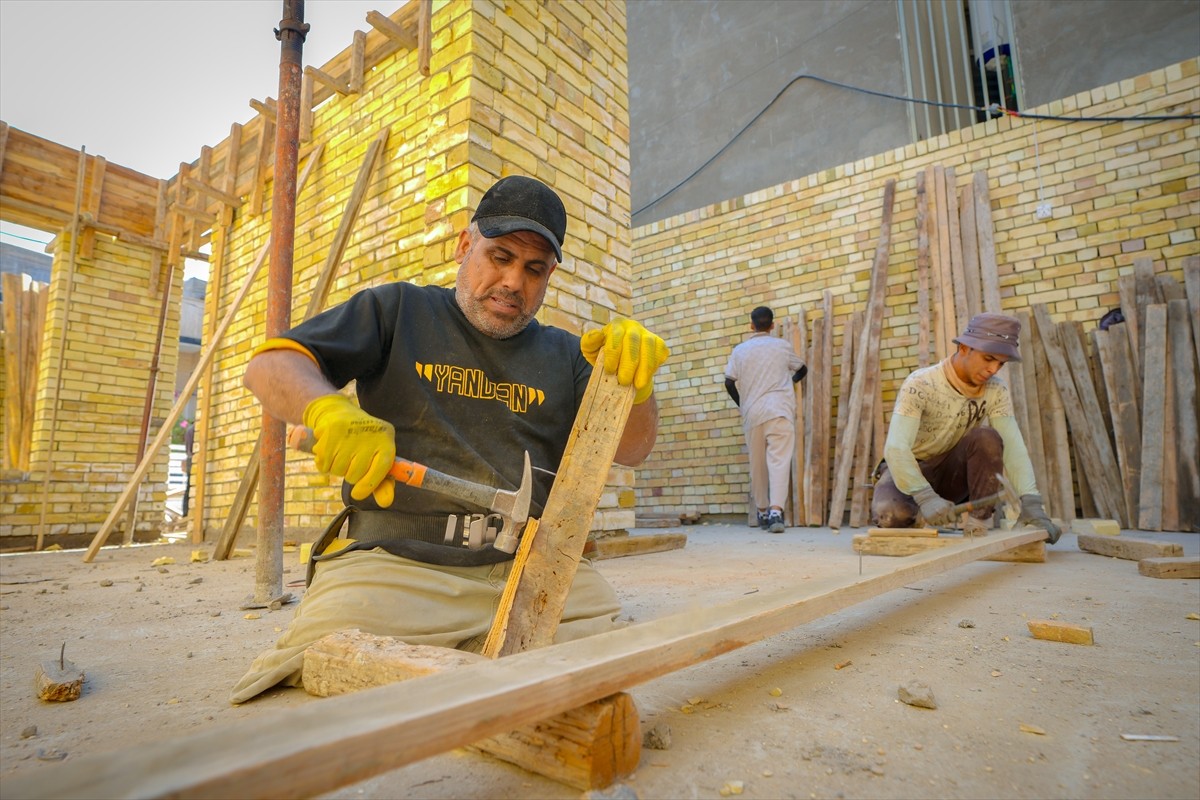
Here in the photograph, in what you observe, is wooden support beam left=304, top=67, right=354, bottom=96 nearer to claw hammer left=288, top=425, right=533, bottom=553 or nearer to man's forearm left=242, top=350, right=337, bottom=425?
man's forearm left=242, top=350, right=337, bottom=425

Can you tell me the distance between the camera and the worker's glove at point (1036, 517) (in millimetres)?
3123

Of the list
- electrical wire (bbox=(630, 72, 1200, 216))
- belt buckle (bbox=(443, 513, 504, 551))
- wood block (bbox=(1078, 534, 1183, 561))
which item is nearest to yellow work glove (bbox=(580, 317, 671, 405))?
belt buckle (bbox=(443, 513, 504, 551))

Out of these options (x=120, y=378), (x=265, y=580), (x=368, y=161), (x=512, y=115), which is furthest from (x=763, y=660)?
(x=120, y=378)

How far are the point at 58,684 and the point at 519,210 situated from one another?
1.44m

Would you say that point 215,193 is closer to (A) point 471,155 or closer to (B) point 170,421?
(B) point 170,421

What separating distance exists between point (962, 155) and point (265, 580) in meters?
6.57

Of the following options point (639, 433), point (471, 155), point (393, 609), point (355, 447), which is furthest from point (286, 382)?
point (471, 155)

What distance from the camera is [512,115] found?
3.38 metres

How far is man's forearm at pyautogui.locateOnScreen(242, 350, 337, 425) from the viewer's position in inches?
50.5

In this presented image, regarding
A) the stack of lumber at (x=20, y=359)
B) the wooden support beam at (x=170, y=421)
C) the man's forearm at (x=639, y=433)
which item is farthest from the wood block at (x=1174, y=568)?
the stack of lumber at (x=20, y=359)

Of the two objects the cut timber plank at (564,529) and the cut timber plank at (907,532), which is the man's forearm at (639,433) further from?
the cut timber plank at (907,532)

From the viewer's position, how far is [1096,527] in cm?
347

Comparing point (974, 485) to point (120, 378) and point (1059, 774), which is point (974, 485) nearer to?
point (1059, 774)

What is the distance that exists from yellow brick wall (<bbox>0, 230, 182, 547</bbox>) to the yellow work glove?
6149 mm
